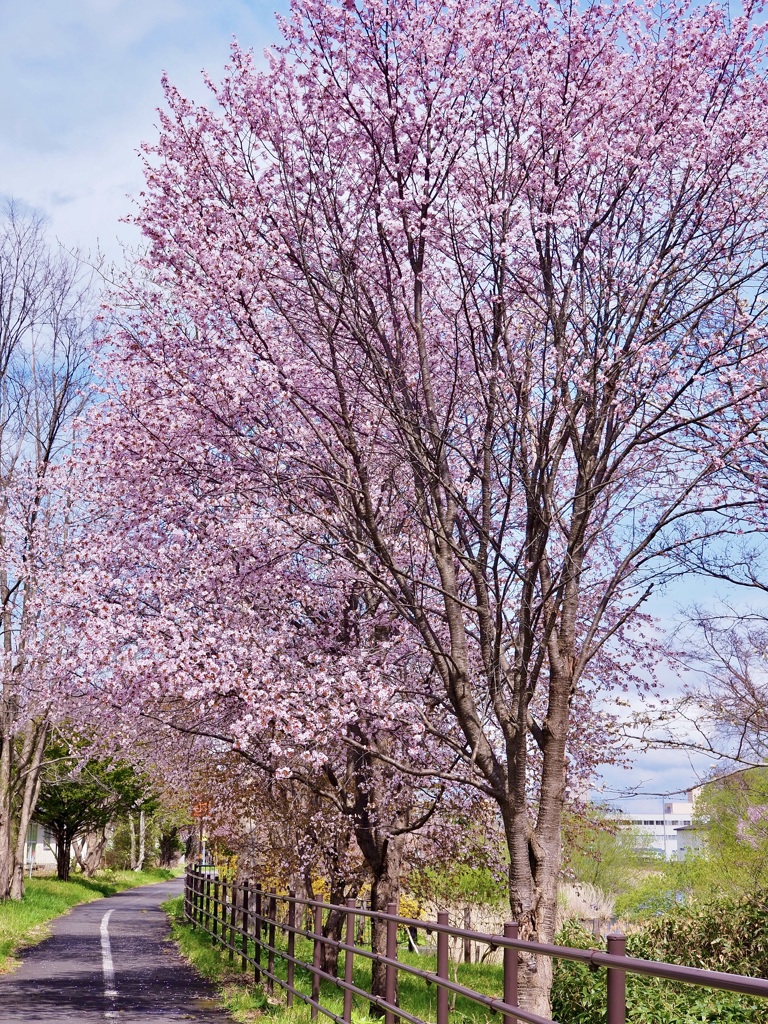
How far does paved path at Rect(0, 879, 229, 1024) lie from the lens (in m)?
11.3

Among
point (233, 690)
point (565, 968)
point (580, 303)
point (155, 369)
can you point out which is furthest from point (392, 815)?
point (580, 303)

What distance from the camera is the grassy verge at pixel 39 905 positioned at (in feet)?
62.6

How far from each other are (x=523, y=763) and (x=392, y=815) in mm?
5607

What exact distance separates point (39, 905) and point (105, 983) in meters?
15.1

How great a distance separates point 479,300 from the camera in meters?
11.6

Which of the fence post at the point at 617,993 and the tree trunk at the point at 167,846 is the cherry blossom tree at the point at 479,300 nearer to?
the fence post at the point at 617,993

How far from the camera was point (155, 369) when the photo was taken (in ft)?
40.1

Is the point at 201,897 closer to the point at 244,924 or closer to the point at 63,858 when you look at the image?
the point at 244,924

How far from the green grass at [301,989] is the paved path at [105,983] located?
284 mm

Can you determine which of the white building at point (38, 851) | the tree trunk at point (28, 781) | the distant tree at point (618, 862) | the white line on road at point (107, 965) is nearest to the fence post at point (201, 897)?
the white line on road at point (107, 965)

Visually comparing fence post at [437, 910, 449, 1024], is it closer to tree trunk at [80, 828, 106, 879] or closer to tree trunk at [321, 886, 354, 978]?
tree trunk at [321, 886, 354, 978]

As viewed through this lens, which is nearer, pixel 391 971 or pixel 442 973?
pixel 442 973

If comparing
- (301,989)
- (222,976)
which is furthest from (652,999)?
(222,976)

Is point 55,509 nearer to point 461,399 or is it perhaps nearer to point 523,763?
point 461,399
